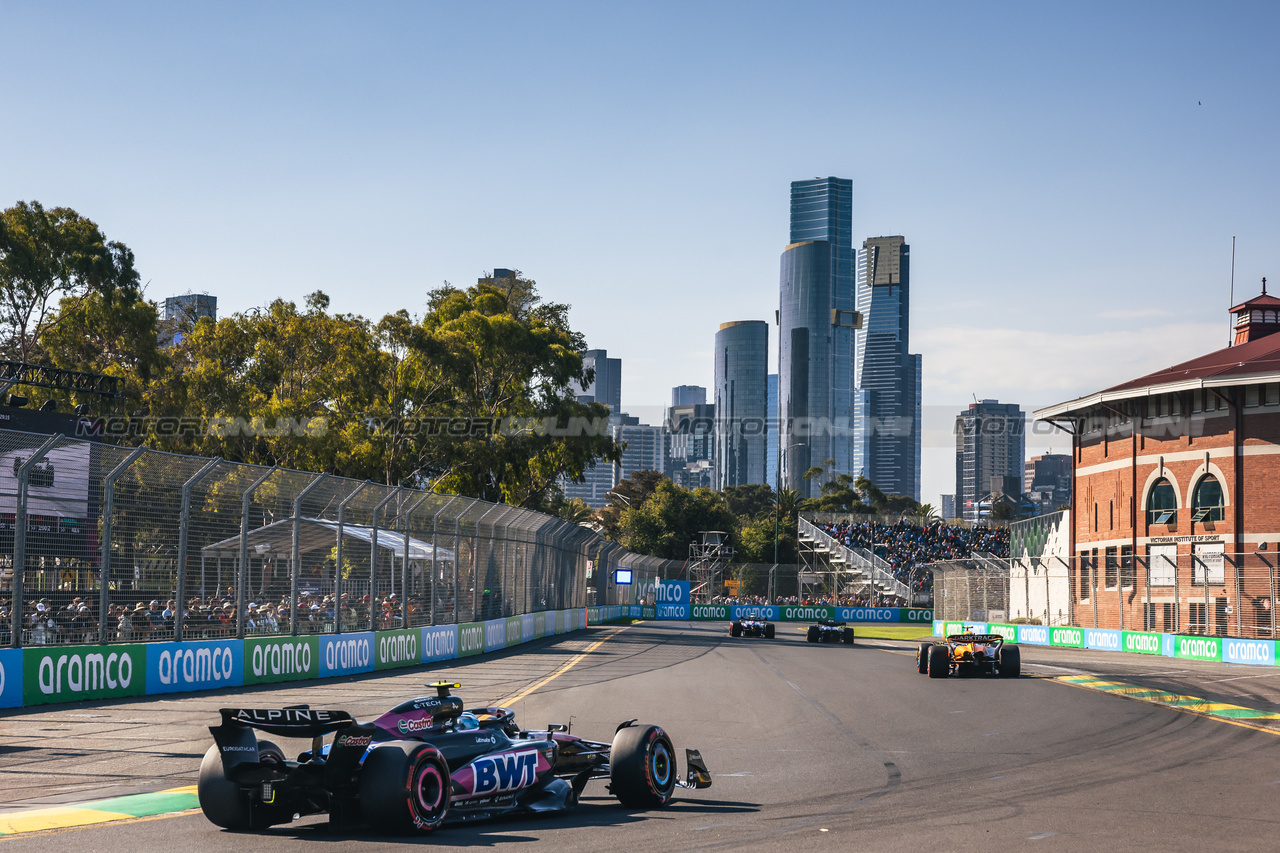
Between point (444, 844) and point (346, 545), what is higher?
point (346, 545)

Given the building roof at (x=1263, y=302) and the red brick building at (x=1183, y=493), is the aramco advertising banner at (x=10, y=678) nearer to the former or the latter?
the red brick building at (x=1183, y=493)

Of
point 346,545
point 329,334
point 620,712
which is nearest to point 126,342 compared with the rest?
point 329,334

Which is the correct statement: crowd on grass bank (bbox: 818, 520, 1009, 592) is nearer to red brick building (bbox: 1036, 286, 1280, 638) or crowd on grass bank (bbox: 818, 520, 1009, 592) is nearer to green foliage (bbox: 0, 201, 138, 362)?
red brick building (bbox: 1036, 286, 1280, 638)

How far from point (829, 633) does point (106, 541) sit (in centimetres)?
3120

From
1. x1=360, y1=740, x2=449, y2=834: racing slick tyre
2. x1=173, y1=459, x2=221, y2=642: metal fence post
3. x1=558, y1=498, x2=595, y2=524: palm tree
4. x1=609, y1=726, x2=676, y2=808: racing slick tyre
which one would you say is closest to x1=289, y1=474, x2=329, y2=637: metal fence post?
x1=173, y1=459, x2=221, y2=642: metal fence post

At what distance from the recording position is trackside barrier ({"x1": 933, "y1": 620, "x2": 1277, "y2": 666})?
99.6 feet

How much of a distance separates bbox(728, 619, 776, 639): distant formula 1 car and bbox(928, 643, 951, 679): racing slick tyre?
2131 centimetres

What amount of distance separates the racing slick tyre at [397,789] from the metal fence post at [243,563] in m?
11.3

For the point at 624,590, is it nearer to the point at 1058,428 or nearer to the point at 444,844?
the point at 1058,428

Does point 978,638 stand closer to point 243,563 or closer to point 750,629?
point 243,563

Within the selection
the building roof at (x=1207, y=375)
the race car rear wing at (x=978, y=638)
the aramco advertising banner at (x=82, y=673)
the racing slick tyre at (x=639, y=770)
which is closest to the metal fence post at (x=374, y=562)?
the aramco advertising banner at (x=82, y=673)

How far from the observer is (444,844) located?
726 cm

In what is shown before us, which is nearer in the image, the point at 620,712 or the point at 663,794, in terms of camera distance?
the point at 663,794

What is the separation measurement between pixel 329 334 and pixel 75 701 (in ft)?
96.8
